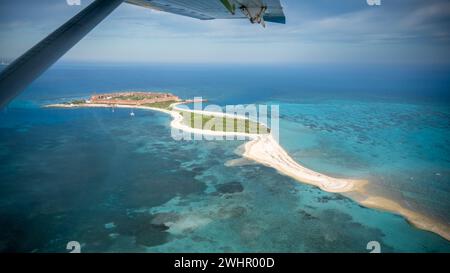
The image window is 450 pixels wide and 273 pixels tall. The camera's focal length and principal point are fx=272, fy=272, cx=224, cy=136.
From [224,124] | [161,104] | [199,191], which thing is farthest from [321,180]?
[161,104]

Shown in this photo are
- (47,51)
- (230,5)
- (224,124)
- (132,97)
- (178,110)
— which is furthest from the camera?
(132,97)

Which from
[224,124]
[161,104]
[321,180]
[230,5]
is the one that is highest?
[230,5]

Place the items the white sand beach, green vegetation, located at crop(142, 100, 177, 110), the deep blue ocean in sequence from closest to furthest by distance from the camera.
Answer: the deep blue ocean < the white sand beach < green vegetation, located at crop(142, 100, 177, 110)

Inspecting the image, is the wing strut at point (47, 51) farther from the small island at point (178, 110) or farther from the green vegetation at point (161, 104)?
the green vegetation at point (161, 104)

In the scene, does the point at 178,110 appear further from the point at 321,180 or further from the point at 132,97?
the point at 321,180

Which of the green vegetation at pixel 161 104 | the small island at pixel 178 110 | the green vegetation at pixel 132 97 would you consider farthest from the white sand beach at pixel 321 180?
the green vegetation at pixel 132 97

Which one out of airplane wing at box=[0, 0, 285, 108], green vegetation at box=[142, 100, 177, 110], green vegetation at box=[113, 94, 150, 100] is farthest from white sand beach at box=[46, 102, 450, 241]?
green vegetation at box=[113, 94, 150, 100]

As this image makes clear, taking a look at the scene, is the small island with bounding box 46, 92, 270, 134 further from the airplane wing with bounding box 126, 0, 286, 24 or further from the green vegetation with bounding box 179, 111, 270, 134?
the airplane wing with bounding box 126, 0, 286, 24
